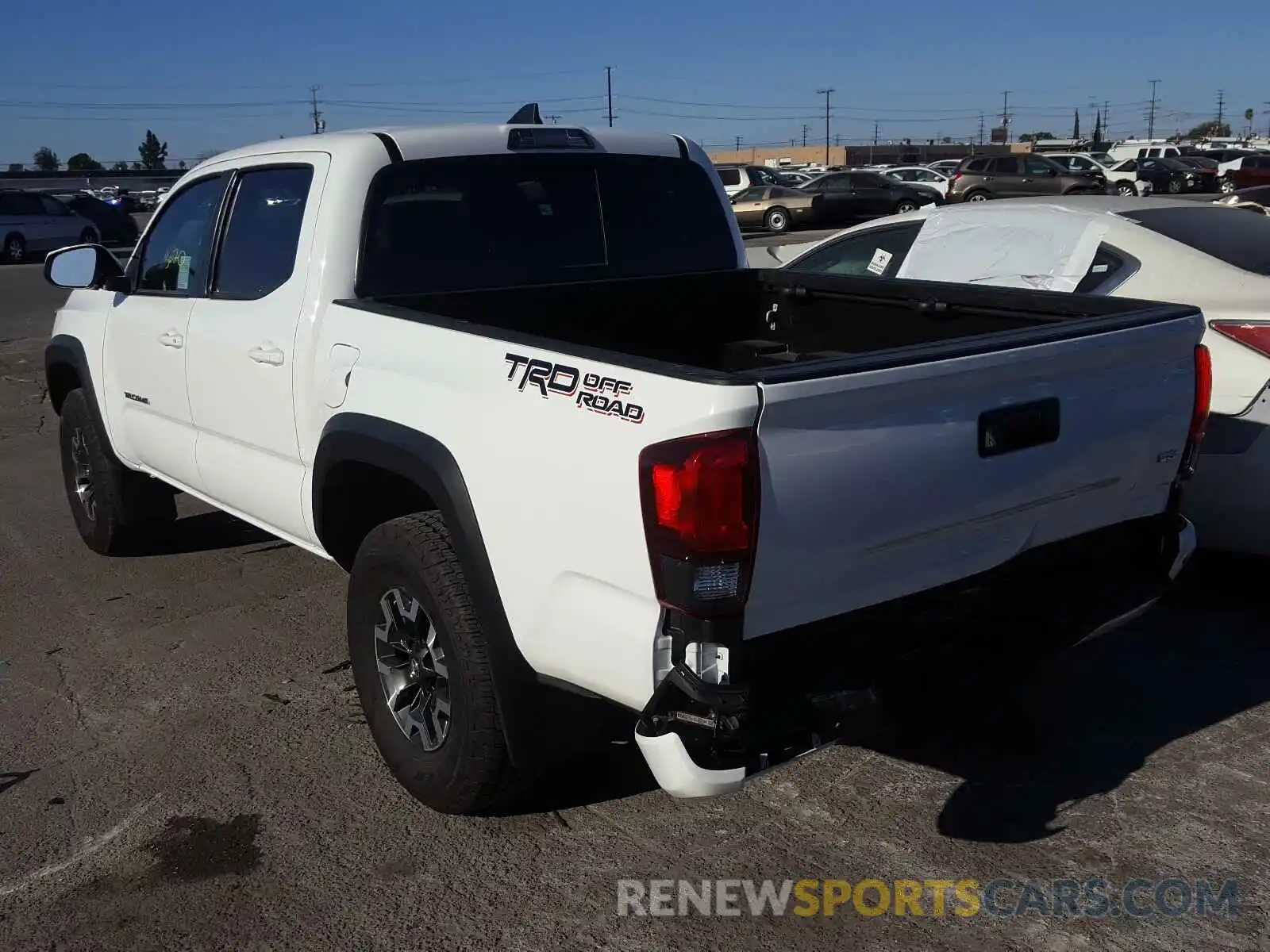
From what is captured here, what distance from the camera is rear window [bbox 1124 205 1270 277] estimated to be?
571cm

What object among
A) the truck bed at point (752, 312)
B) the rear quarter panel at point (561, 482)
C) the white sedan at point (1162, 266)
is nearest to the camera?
the rear quarter panel at point (561, 482)

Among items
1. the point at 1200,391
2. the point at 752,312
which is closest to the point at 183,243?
the point at 752,312

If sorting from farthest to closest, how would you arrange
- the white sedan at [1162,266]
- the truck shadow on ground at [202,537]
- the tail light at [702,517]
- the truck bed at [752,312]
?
1. the truck shadow on ground at [202,537]
2. the white sedan at [1162,266]
3. the truck bed at [752,312]
4. the tail light at [702,517]

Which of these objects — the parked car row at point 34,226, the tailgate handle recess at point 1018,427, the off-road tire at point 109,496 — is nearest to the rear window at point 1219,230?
the tailgate handle recess at point 1018,427

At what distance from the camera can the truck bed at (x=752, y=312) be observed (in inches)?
166

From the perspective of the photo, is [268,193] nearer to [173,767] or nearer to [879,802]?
[173,767]

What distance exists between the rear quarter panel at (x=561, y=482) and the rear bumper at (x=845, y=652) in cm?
14

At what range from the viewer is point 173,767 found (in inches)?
162

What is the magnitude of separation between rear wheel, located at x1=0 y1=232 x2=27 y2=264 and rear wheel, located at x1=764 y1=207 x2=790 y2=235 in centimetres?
1956

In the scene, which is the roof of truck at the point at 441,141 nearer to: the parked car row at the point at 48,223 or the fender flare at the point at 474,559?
the fender flare at the point at 474,559

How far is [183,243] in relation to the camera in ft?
17.3

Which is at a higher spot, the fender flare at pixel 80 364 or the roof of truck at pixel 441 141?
the roof of truck at pixel 441 141

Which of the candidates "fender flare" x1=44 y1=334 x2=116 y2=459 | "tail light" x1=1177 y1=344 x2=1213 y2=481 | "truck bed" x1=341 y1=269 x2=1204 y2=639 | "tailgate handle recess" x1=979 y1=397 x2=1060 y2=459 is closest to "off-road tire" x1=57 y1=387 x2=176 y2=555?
"fender flare" x1=44 y1=334 x2=116 y2=459

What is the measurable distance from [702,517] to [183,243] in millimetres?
3447
